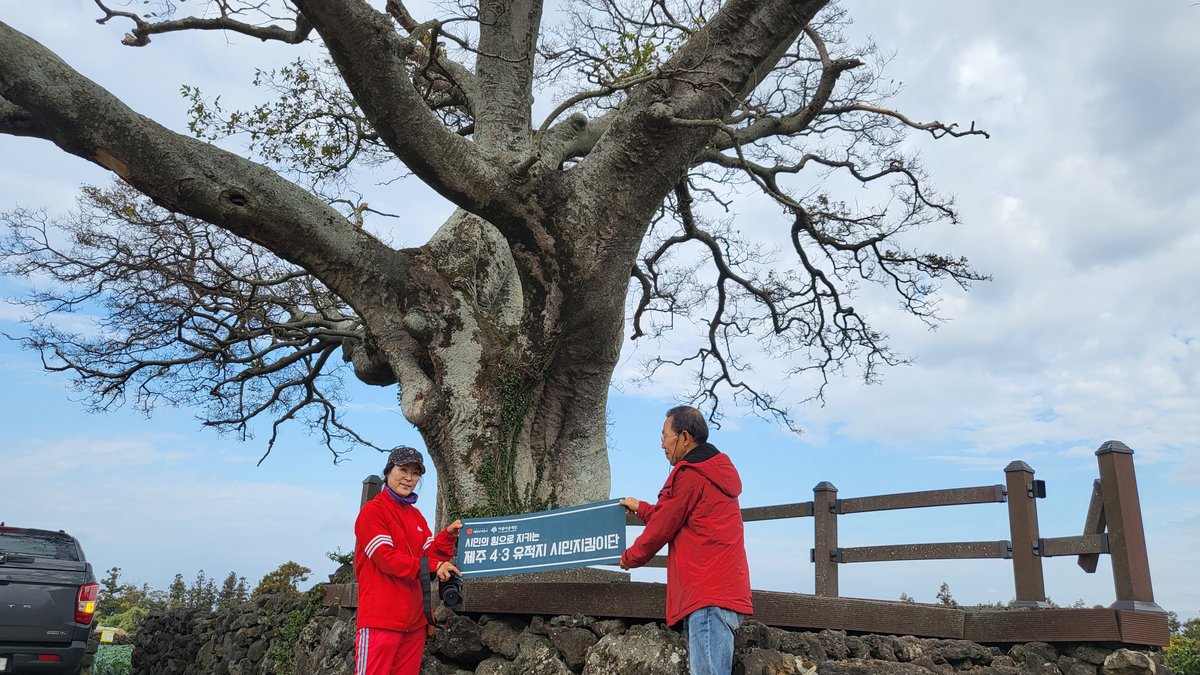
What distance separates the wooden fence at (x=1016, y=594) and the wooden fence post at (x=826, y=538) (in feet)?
2.86

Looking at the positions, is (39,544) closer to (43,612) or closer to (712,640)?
(43,612)

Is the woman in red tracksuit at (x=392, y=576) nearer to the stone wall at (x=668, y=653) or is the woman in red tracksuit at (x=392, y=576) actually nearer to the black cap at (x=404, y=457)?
the black cap at (x=404, y=457)

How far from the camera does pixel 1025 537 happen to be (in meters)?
6.52

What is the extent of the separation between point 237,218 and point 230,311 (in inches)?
203

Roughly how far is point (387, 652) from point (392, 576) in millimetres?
428

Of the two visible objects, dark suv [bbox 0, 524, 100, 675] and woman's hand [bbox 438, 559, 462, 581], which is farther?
dark suv [bbox 0, 524, 100, 675]

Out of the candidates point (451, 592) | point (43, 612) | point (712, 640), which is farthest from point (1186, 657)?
point (43, 612)

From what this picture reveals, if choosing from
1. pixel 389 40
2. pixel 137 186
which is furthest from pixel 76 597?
pixel 389 40

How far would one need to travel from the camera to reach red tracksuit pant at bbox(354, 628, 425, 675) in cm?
502

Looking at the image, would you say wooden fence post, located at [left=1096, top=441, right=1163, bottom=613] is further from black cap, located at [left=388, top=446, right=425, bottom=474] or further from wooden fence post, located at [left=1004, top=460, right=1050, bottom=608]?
black cap, located at [left=388, top=446, right=425, bottom=474]

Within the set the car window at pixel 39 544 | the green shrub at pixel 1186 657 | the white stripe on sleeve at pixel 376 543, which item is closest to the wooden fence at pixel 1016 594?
the white stripe on sleeve at pixel 376 543

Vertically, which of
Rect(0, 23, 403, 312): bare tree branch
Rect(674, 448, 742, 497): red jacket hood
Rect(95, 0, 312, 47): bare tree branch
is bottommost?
Rect(674, 448, 742, 497): red jacket hood

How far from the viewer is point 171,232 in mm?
11367

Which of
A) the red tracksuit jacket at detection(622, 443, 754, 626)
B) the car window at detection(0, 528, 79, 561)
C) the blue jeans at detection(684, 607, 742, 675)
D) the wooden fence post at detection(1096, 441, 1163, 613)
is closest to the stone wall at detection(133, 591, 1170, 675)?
the wooden fence post at detection(1096, 441, 1163, 613)
